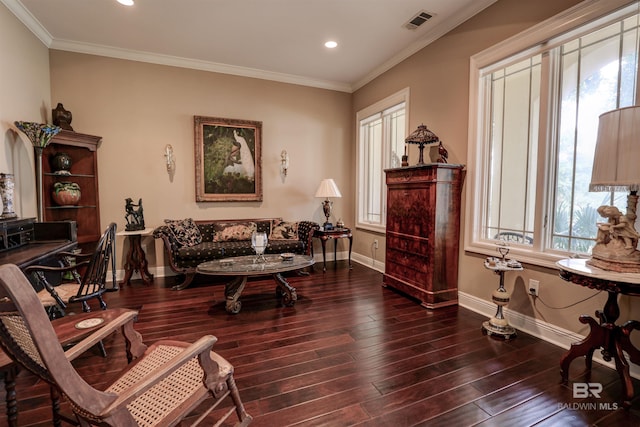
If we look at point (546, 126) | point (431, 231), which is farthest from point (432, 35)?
point (431, 231)

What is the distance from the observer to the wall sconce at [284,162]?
502cm

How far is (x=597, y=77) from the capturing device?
7.32 ft

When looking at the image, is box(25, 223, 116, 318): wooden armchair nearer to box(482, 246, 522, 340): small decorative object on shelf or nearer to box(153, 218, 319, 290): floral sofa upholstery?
box(153, 218, 319, 290): floral sofa upholstery

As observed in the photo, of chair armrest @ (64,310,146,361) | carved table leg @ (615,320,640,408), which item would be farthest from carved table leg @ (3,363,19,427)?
carved table leg @ (615,320,640,408)

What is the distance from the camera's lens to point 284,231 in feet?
15.4

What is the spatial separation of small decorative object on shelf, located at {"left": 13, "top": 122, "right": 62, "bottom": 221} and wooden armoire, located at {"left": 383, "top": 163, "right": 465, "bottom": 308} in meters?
3.89

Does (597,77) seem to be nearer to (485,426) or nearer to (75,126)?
(485,426)

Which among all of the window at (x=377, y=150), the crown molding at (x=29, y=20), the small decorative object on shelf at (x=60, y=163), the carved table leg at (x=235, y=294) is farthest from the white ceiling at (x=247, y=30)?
the carved table leg at (x=235, y=294)

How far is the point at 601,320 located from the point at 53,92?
238 inches

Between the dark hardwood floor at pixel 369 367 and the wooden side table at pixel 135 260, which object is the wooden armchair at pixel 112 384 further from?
the wooden side table at pixel 135 260

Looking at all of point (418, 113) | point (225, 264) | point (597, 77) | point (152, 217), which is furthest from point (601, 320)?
point (152, 217)

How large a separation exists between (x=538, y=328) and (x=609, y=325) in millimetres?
778

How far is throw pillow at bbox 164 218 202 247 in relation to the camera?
404 centimetres

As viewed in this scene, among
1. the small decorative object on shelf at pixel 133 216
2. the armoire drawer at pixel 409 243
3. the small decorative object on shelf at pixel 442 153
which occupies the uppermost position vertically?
the small decorative object on shelf at pixel 442 153
